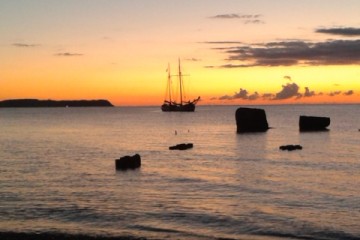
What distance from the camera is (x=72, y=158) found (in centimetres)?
5800

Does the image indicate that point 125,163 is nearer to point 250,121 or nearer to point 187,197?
point 187,197

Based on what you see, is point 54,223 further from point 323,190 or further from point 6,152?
point 6,152

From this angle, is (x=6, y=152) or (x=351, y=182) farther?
(x=6, y=152)

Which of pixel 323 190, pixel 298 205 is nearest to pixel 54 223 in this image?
pixel 298 205

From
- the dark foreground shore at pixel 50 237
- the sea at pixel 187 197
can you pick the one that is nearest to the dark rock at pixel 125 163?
the sea at pixel 187 197

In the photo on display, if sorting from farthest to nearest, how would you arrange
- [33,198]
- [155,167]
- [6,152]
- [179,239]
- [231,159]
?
[6,152] → [231,159] → [155,167] → [33,198] → [179,239]

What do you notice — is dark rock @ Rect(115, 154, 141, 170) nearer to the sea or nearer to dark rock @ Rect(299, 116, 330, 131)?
the sea

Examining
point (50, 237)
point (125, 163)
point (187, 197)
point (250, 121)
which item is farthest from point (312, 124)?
point (50, 237)

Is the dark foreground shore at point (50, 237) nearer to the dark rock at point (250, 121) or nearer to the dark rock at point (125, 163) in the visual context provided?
the dark rock at point (125, 163)

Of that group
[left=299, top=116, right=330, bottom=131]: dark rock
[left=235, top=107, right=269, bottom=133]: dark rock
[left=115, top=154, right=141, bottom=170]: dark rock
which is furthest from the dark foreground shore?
[left=299, top=116, right=330, bottom=131]: dark rock

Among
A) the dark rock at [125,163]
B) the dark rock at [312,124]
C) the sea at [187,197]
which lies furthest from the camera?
the dark rock at [312,124]


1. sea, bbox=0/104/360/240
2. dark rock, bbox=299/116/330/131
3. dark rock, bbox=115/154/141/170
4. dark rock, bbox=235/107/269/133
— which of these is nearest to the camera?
sea, bbox=0/104/360/240

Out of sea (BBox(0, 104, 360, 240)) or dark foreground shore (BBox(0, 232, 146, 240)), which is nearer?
dark foreground shore (BBox(0, 232, 146, 240))

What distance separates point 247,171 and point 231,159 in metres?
11.3
